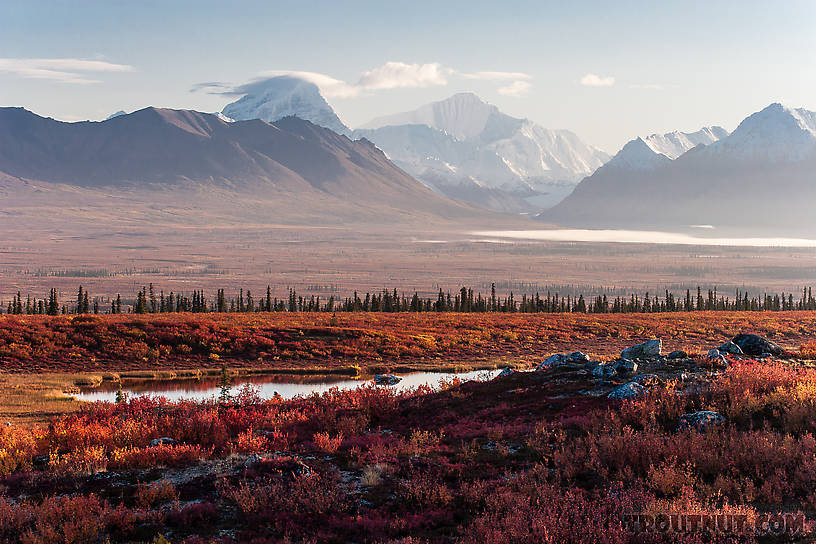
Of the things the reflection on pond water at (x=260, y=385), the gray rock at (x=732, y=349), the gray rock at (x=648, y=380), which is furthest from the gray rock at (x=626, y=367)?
the reflection on pond water at (x=260, y=385)

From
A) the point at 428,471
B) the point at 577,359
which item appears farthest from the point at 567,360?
the point at 428,471

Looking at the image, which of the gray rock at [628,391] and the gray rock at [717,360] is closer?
the gray rock at [628,391]

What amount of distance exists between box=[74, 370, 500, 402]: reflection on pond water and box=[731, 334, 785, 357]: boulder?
1566 centimetres

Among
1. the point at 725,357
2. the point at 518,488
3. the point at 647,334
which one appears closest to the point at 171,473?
the point at 518,488

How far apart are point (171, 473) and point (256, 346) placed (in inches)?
1448

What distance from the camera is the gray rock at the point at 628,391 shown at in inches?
728

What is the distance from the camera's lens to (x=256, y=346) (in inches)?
1997

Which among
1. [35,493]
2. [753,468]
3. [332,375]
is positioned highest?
[753,468]

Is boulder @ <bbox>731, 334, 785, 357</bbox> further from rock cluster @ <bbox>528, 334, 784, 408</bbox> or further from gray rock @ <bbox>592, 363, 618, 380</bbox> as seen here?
gray rock @ <bbox>592, 363, 618, 380</bbox>

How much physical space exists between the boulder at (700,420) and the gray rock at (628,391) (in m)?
2.39

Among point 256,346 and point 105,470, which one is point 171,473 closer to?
point 105,470

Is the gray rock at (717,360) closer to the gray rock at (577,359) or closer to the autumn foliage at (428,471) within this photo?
the autumn foliage at (428,471)

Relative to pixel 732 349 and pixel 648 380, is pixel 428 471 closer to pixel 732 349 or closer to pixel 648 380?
pixel 648 380

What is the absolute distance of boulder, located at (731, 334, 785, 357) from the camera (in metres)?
25.4
